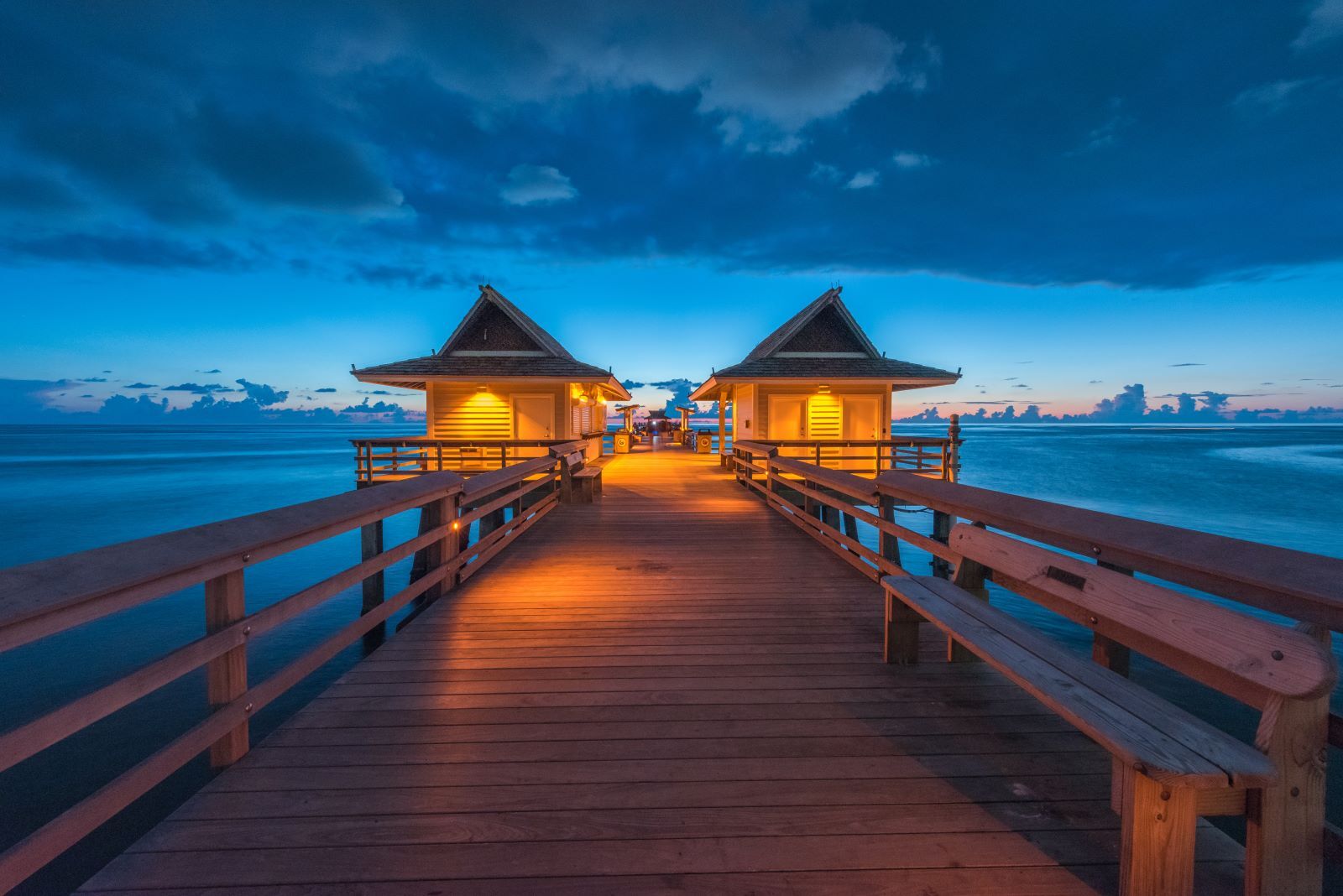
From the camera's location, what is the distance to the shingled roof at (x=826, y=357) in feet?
46.8

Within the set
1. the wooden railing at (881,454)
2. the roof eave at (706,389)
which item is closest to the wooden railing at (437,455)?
the roof eave at (706,389)

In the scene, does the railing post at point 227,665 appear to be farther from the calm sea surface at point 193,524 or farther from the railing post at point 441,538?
the railing post at point 441,538

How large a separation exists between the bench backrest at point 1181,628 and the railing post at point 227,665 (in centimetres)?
346

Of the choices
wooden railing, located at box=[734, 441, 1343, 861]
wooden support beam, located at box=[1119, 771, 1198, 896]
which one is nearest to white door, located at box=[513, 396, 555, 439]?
wooden railing, located at box=[734, 441, 1343, 861]

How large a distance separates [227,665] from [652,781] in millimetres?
1959

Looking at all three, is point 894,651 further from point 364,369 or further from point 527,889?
point 364,369

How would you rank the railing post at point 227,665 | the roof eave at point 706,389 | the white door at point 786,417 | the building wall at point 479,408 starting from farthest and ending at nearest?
the roof eave at point 706,389 → the white door at point 786,417 → the building wall at point 479,408 → the railing post at point 227,665

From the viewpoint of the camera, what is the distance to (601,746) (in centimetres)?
262

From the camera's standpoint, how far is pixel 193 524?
21734 mm

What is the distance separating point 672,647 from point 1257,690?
2859 millimetres

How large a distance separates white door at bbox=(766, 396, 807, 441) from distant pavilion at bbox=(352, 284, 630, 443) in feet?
15.4

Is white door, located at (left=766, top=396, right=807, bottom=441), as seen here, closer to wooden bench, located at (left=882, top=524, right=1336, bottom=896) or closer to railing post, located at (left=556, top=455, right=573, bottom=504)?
railing post, located at (left=556, top=455, right=573, bottom=504)

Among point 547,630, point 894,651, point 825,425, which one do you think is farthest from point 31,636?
point 825,425

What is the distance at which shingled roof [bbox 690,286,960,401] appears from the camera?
14.2 metres
